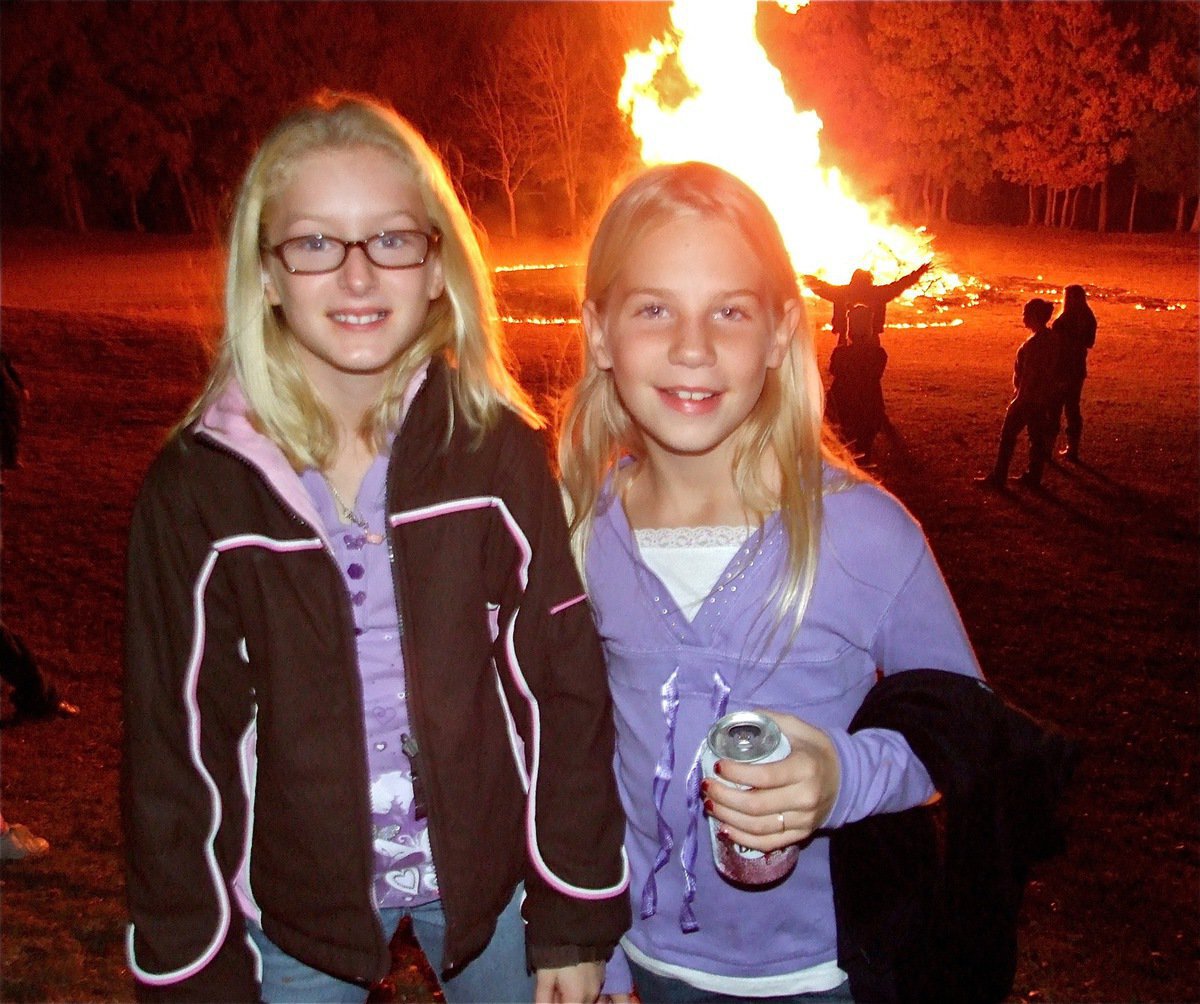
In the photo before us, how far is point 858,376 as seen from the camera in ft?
32.9

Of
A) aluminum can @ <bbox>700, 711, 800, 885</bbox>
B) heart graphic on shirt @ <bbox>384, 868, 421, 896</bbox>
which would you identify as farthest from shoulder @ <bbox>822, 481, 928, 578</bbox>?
heart graphic on shirt @ <bbox>384, 868, 421, 896</bbox>

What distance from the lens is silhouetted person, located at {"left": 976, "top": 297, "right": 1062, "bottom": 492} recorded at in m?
9.33

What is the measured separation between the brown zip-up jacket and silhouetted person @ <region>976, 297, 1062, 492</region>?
8047 millimetres

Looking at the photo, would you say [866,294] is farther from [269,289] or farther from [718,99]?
[269,289]

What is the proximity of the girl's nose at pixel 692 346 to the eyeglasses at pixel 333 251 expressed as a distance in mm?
567

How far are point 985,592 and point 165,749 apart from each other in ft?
19.8

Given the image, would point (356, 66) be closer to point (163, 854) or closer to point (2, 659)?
point (2, 659)

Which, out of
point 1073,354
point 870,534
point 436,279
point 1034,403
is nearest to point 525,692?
point 870,534

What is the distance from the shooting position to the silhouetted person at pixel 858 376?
995 centimetres

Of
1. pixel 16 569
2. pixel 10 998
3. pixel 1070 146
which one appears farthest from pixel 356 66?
pixel 10 998

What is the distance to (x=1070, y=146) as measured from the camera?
3600 centimetres

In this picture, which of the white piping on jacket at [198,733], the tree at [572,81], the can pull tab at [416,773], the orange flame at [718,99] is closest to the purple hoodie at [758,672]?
the can pull tab at [416,773]

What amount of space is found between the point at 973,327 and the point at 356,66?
29.9 m

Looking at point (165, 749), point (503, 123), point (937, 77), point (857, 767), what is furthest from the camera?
point (503, 123)
